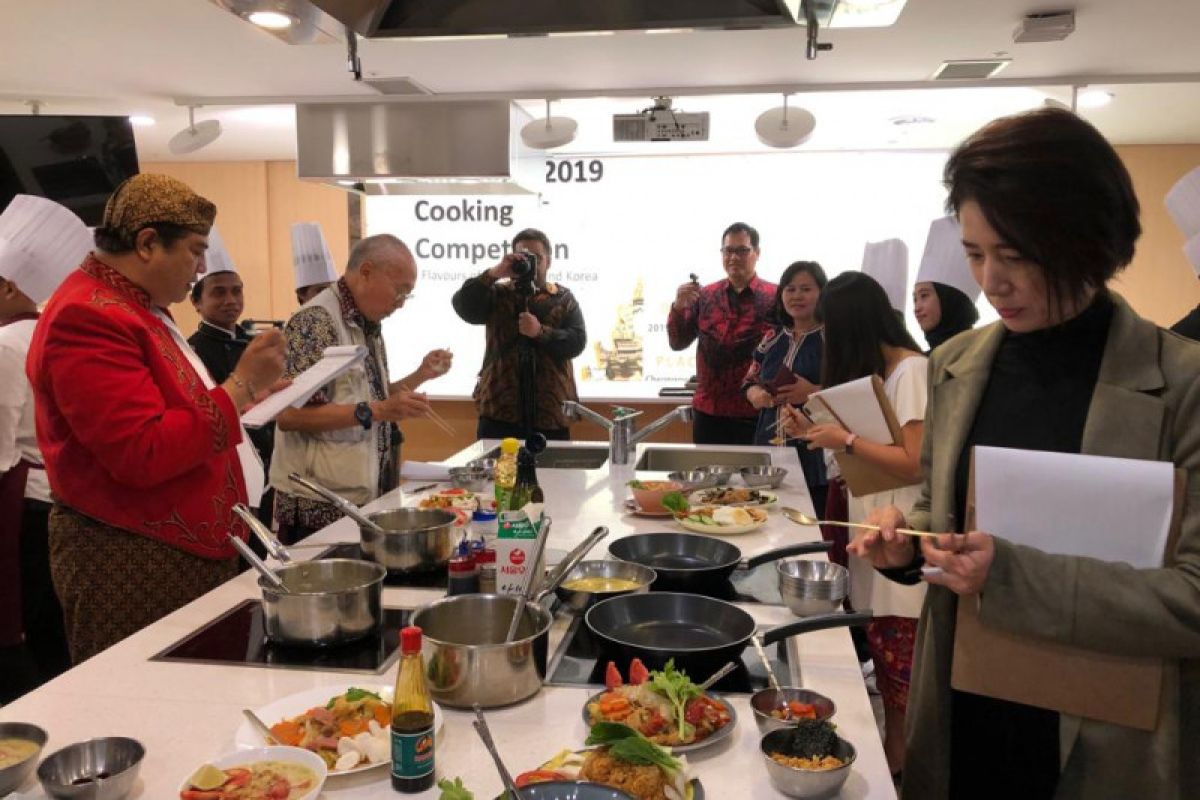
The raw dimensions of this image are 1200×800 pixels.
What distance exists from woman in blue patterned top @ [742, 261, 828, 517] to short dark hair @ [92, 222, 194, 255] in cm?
221

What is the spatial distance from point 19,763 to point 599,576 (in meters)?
1.00

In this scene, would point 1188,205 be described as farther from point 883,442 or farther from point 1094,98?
point 1094,98

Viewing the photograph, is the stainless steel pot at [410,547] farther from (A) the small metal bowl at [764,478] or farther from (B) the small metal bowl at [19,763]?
(A) the small metal bowl at [764,478]

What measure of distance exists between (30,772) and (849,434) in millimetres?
1701

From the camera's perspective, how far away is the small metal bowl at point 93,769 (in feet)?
3.12

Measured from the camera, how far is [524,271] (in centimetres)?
396

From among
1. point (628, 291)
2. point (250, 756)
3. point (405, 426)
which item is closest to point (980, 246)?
point (250, 756)

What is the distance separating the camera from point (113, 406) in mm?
1606

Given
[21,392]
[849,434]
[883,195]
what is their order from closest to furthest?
[849,434] < [21,392] < [883,195]

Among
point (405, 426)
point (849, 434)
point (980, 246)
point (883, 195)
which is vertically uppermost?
point (883, 195)

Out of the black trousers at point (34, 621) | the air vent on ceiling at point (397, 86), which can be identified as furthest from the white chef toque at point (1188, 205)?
the black trousers at point (34, 621)

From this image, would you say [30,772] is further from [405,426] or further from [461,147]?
[405,426]

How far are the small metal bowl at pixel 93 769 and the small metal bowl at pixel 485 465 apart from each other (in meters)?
1.74

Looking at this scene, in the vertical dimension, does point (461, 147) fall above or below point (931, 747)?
above
